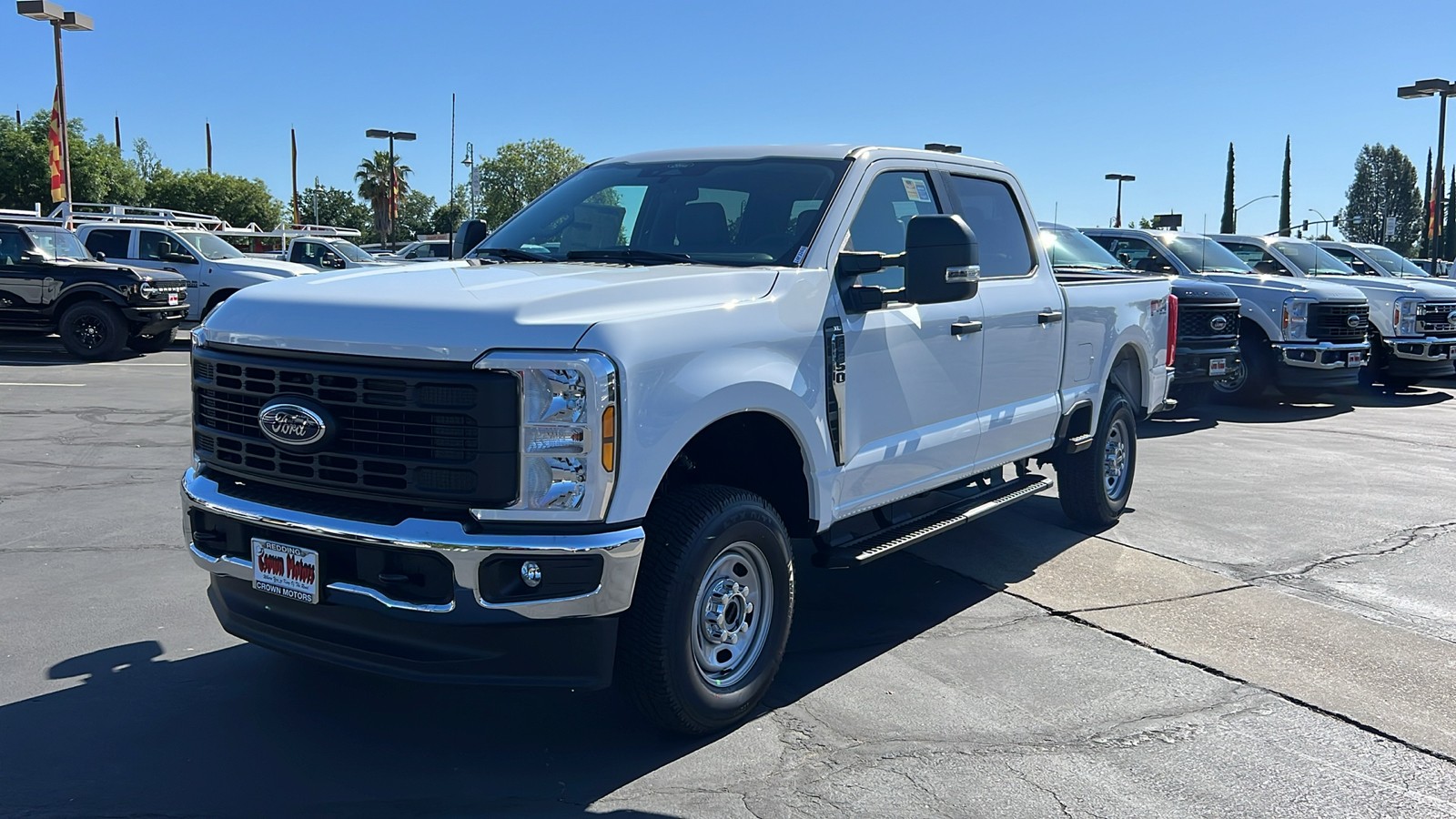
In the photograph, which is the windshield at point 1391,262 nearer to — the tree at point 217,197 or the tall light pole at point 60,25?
the tall light pole at point 60,25

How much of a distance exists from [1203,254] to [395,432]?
1297 centimetres

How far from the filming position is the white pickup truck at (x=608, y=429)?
3.46 metres

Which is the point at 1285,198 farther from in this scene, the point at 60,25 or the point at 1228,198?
the point at 60,25

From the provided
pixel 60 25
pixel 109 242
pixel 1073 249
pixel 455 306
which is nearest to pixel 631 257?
pixel 455 306

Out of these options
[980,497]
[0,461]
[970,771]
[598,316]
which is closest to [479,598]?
[598,316]

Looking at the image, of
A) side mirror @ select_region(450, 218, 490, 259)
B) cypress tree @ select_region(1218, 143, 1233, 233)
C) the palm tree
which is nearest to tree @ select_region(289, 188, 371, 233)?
the palm tree

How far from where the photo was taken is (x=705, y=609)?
4.00 m

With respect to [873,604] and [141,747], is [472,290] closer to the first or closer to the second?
[141,747]

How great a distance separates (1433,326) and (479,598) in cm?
1541

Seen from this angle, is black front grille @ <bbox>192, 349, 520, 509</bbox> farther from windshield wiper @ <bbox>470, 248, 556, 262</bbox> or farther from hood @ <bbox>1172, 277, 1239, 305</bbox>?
hood @ <bbox>1172, 277, 1239, 305</bbox>

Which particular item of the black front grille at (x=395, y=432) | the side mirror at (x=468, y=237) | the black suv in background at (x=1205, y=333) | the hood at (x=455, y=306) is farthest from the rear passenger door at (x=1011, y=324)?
the black suv in background at (x=1205, y=333)

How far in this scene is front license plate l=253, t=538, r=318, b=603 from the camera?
3.62 metres

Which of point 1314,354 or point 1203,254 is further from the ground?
point 1203,254

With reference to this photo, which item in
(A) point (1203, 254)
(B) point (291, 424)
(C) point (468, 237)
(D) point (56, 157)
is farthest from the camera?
(D) point (56, 157)
